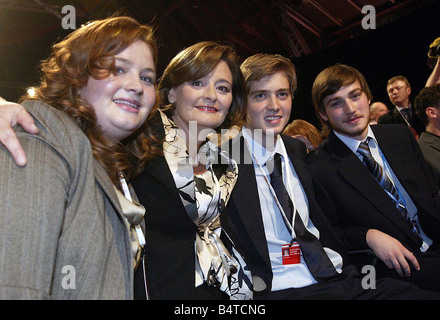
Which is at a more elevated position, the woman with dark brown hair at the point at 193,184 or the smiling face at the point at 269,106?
the smiling face at the point at 269,106

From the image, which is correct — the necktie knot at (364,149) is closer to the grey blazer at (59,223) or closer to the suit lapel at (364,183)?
the suit lapel at (364,183)

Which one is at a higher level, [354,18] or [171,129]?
[354,18]

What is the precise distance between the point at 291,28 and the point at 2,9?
15.0 ft

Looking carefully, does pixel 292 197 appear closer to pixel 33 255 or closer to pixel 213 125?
pixel 213 125

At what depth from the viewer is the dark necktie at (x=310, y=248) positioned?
71.1 inches

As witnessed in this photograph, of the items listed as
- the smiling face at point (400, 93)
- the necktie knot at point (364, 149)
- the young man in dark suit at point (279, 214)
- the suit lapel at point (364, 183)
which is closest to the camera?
the young man in dark suit at point (279, 214)

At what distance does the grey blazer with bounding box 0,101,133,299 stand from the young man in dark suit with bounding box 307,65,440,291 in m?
1.29

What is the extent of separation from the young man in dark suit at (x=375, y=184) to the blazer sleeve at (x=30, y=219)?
150cm

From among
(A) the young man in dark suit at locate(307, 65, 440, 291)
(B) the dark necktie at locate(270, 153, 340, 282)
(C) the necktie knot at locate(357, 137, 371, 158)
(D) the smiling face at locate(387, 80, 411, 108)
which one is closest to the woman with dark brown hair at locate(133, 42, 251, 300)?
(B) the dark necktie at locate(270, 153, 340, 282)

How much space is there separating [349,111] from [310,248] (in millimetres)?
885

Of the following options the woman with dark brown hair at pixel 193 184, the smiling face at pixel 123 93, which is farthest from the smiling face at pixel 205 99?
the smiling face at pixel 123 93

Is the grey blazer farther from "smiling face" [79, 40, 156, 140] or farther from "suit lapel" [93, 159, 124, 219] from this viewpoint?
"smiling face" [79, 40, 156, 140]

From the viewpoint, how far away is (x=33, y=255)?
868 millimetres
